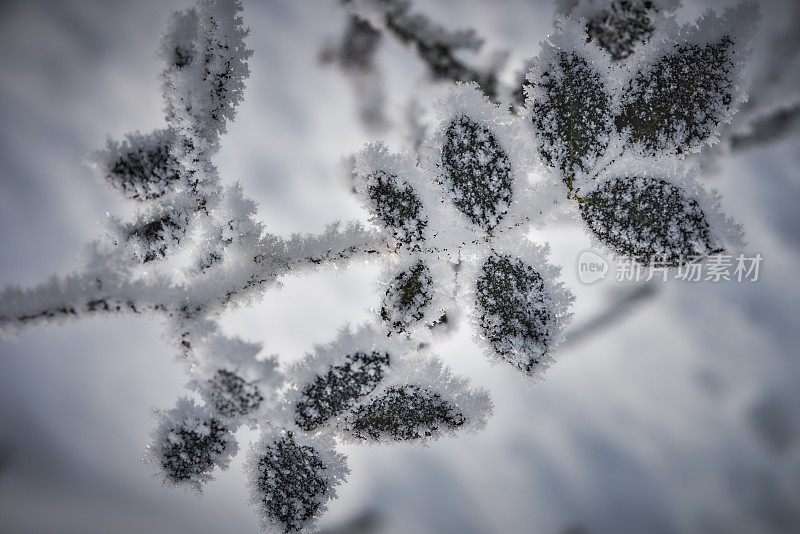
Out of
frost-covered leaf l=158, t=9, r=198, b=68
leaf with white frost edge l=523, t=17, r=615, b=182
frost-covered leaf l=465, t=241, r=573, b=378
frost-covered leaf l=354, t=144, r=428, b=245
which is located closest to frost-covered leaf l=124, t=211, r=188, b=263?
frost-covered leaf l=158, t=9, r=198, b=68

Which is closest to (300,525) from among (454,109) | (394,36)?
(454,109)

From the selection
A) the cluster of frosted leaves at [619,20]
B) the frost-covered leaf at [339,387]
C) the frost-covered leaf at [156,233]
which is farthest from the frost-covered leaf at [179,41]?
the cluster of frosted leaves at [619,20]

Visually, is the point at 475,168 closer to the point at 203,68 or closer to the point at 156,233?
the point at 203,68

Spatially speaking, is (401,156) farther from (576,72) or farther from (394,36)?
(394,36)

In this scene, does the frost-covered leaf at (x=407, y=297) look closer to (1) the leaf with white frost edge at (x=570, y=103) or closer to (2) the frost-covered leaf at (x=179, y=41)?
(1) the leaf with white frost edge at (x=570, y=103)

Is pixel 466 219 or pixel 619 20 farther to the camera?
pixel 619 20

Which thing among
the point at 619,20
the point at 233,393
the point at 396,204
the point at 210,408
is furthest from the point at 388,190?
the point at 619,20
